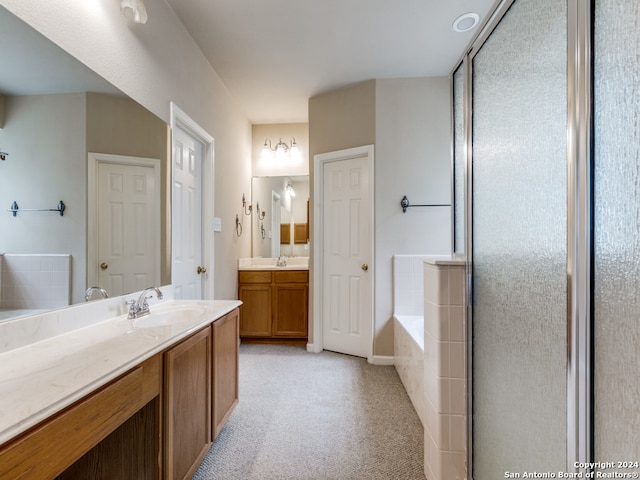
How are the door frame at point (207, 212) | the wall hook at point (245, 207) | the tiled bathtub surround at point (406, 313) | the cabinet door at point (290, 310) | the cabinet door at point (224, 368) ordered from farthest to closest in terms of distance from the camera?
the wall hook at point (245, 207) < the cabinet door at point (290, 310) < the door frame at point (207, 212) < the tiled bathtub surround at point (406, 313) < the cabinet door at point (224, 368)

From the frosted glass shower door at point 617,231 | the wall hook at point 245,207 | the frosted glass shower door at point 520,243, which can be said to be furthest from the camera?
the wall hook at point 245,207

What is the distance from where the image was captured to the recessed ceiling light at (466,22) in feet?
6.77

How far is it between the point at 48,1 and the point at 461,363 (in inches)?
87.7

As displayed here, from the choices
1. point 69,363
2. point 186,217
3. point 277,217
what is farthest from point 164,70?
point 277,217

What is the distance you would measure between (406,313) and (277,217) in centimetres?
192

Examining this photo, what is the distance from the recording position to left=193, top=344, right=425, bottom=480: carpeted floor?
148 centimetres

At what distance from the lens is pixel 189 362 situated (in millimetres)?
1297

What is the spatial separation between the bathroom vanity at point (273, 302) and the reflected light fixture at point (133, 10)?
7.69 ft

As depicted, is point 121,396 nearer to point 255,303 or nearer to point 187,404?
point 187,404

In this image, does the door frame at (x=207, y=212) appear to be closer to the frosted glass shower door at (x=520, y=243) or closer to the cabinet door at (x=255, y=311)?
the cabinet door at (x=255, y=311)

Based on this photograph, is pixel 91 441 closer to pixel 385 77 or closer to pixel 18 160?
pixel 18 160

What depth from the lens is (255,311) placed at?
3361mm

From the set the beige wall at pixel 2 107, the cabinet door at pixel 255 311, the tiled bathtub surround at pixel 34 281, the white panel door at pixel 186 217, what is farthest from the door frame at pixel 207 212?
the beige wall at pixel 2 107

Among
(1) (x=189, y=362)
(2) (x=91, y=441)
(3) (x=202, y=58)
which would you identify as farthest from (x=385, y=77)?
(2) (x=91, y=441)
